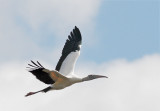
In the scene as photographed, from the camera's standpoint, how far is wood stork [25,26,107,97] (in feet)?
87.5

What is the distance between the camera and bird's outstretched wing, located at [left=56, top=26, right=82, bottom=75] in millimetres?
29484

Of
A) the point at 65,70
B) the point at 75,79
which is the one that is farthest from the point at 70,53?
the point at 75,79

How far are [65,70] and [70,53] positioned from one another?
1307 mm

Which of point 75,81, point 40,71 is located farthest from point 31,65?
point 75,81

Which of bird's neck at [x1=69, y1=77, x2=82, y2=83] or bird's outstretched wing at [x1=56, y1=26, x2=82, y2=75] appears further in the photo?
bird's outstretched wing at [x1=56, y1=26, x2=82, y2=75]

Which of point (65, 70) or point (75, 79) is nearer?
point (75, 79)

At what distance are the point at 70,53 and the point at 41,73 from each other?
3850 millimetres

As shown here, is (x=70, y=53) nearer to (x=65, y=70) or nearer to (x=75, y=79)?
(x=65, y=70)

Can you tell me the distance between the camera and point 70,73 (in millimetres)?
28984

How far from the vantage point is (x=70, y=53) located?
3041 cm

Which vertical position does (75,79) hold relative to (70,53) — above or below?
below

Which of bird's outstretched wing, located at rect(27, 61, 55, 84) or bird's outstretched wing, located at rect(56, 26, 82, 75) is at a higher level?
bird's outstretched wing, located at rect(56, 26, 82, 75)

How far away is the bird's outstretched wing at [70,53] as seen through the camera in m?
29.5

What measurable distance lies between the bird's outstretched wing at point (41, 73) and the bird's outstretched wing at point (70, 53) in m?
1.57
